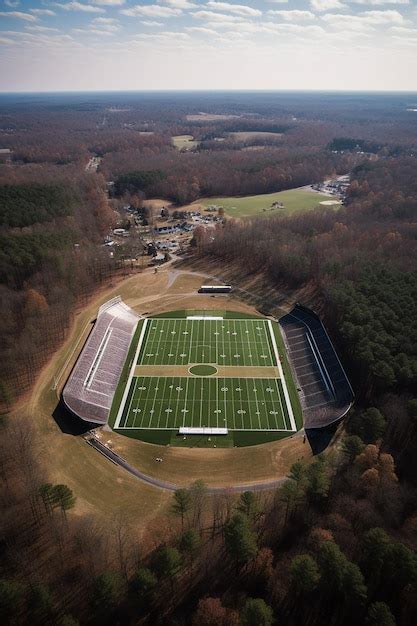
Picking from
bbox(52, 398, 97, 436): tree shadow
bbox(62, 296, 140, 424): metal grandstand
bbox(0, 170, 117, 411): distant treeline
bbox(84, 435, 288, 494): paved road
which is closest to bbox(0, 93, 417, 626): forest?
bbox(0, 170, 117, 411): distant treeline

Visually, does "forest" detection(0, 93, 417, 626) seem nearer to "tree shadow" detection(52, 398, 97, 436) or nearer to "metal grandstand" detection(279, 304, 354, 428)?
"metal grandstand" detection(279, 304, 354, 428)

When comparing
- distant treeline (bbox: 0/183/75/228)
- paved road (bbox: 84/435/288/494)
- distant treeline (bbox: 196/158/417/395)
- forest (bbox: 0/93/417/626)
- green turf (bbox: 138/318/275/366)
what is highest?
distant treeline (bbox: 0/183/75/228)

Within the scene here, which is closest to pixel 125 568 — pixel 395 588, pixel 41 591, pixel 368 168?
pixel 41 591

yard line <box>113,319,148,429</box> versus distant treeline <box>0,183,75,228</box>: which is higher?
distant treeline <box>0,183,75,228</box>

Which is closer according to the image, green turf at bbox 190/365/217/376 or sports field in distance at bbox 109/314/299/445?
sports field in distance at bbox 109/314/299/445

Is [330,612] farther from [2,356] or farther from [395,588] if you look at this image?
[2,356]

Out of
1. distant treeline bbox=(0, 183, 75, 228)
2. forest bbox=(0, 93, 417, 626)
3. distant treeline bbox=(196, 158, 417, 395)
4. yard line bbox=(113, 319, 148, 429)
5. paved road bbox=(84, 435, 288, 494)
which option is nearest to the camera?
forest bbox=(0, 93, 417, 626)

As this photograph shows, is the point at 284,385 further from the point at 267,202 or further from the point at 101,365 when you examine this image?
the point at 267,202

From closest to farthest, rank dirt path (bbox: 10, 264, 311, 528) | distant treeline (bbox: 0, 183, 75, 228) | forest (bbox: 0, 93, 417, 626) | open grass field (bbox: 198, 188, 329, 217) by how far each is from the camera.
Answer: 1. forest (bbox: 0, 93, 417, 626)
2. dirt path (bbox: 10, 264, 311, 528)
3. distant treeline (bbox: 0, 183, 75, 228)
4. open grass field (bbox: 198, 188, 329, 217)
